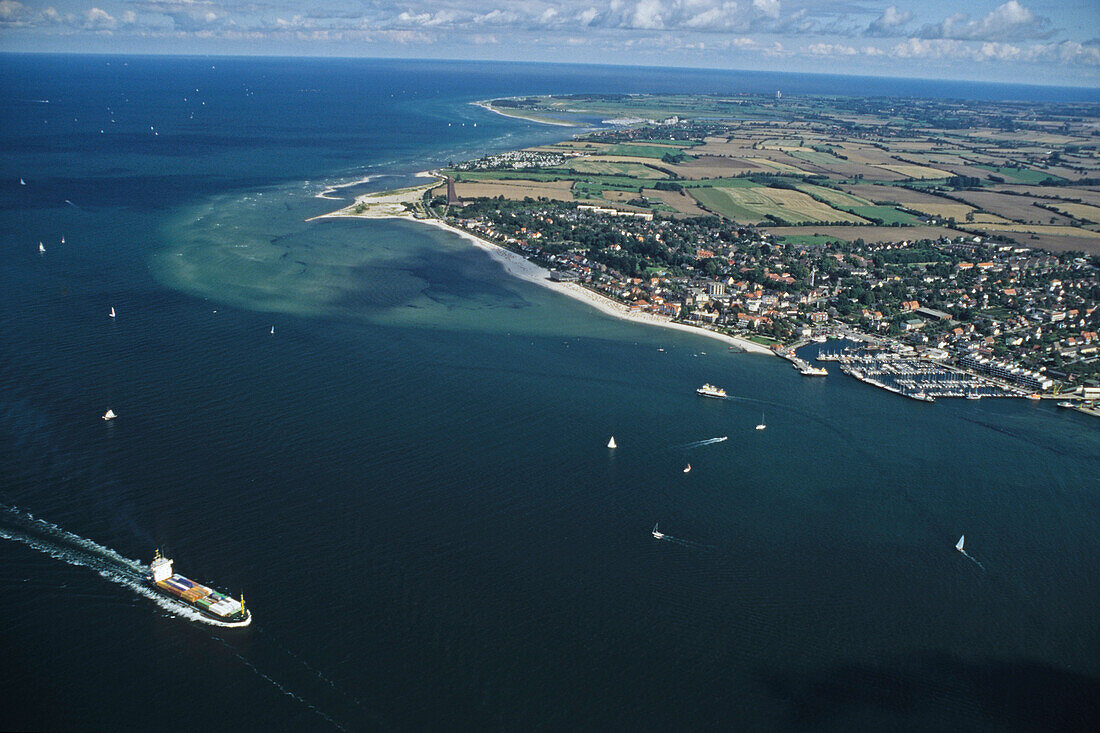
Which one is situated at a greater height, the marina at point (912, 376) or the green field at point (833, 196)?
the green field at point (833, 196)

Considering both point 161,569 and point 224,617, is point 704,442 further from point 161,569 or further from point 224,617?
point 161,569

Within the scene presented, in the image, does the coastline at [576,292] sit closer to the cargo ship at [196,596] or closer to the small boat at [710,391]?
the small boat at [710,391]

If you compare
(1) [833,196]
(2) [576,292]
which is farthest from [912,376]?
(1) [833,196]

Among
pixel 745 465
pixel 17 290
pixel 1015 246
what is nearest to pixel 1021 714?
pixel 745 465

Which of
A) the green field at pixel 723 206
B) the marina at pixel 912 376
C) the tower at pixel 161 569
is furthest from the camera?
the green field at pixel 723 206

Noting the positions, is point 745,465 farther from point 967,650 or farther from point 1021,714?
point 1021,714

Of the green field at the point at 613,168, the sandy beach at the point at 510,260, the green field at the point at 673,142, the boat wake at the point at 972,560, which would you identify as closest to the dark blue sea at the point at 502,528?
the boat wake at the point at 972,560
